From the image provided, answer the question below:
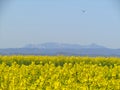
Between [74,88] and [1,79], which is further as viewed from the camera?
[1,79]

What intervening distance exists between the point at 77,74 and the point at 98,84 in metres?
3.13

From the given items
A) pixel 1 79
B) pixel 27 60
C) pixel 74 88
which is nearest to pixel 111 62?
pixel 27 60

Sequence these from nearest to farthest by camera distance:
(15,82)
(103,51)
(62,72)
Answer: 1. (15,82)
2. (62,72)
3. (103,51)


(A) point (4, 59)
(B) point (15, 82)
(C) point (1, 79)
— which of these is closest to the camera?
(B) point (15, 82)

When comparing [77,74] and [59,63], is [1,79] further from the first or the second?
[59,63]

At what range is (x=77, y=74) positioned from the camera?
14.3 meters

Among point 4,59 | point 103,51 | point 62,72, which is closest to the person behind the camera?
point 62,72

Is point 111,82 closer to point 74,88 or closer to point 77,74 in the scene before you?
point 74,88

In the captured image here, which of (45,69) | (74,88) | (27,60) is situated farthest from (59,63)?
(74,88)

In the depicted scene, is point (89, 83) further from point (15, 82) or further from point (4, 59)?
point (4, 59)

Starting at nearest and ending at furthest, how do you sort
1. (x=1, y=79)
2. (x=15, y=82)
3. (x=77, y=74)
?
(x=15, y=82) → (x=1, y=79) → (x=77, y=74)

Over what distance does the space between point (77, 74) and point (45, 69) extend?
105 cm

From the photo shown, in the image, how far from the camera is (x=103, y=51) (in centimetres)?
16225

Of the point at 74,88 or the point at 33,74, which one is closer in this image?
the point at 74,88
